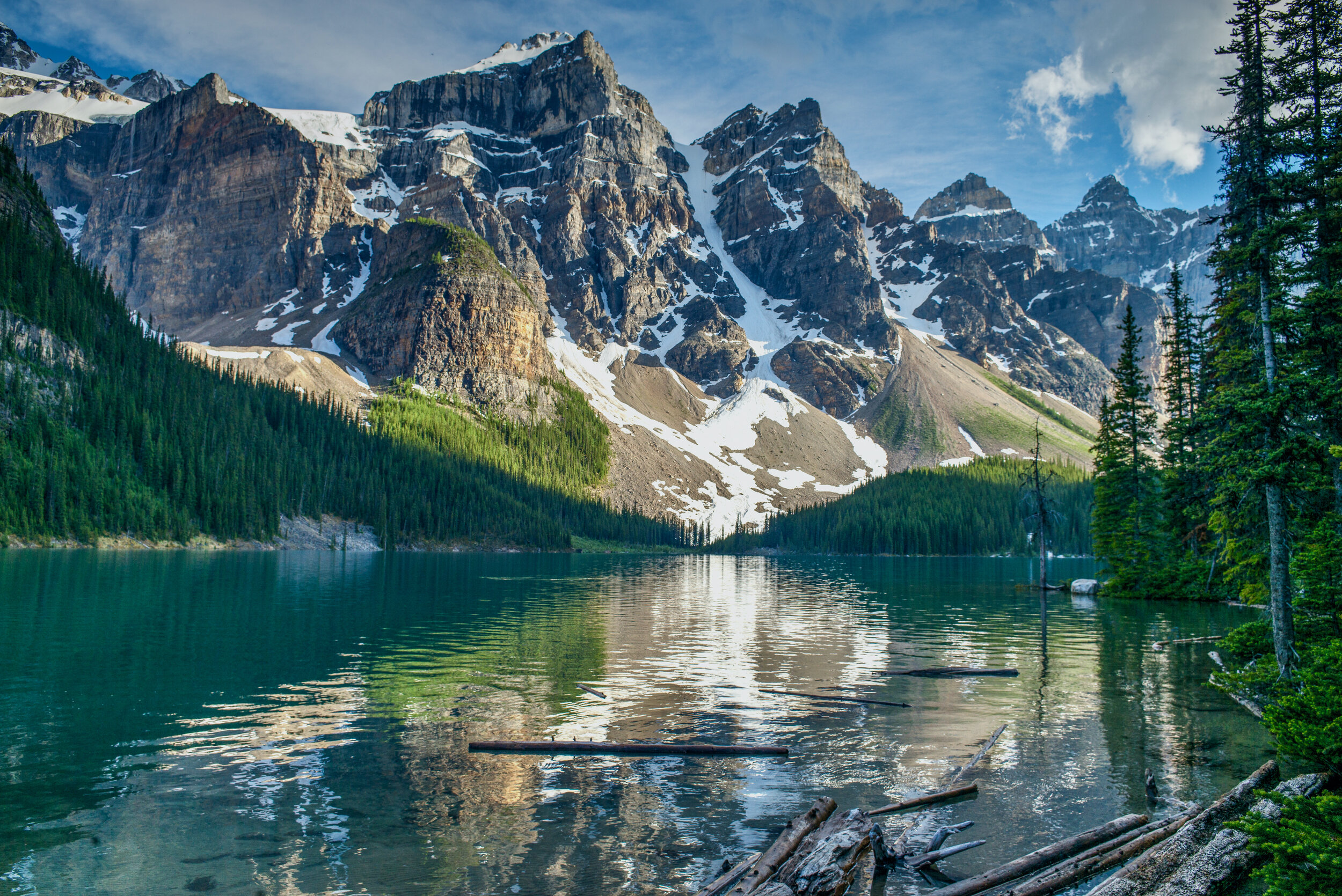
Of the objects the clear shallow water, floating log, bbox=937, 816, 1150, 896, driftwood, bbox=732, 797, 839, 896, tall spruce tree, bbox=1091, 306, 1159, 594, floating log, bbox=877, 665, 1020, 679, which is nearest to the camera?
driftwood, bbox=732, 797, 839, 896

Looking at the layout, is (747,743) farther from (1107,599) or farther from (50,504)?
(50,504)

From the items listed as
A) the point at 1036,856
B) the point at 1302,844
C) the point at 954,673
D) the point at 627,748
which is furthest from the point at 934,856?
the point at 954,673

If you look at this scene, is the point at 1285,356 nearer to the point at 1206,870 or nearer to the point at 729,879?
the point at 1206,870

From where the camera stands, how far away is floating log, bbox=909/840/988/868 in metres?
12.4

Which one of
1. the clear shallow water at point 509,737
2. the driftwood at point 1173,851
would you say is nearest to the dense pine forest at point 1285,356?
the clear shallow water at point 509,737

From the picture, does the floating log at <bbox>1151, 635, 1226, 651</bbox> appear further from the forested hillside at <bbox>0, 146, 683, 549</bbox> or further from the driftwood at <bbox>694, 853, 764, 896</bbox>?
the forested hillside at <bbox>0, 146, 683, 549</bbox>

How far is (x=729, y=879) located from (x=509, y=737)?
438 inches

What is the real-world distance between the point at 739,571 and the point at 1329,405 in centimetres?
10385

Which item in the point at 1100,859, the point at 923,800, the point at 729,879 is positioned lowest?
the point at 923,800

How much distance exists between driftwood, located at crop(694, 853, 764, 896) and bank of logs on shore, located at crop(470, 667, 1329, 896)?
0.01 meters

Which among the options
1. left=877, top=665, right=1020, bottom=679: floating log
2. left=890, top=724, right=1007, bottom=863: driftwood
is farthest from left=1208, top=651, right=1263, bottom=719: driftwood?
left=890, top=724, right=1007, bottom=863: driftwood

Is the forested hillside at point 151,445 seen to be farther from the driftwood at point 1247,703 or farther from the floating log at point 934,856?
the driftwood at point 1247,703

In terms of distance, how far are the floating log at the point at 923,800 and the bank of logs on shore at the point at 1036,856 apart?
1.06 ft

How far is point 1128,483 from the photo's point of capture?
216 feet
